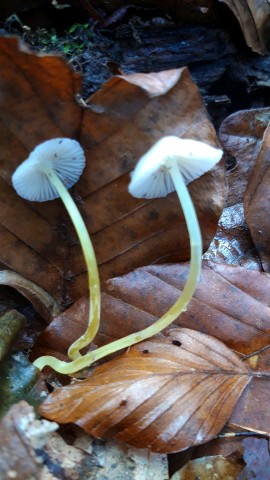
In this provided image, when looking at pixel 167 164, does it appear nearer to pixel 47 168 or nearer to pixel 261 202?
pixel 47 168

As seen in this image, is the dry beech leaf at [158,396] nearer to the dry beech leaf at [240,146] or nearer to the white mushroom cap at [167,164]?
the white mushroom cap at [167,164]

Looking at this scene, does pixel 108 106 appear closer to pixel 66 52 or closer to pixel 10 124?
pixel 10 124

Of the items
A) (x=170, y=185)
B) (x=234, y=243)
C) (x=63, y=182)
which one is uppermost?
(x=63, y=182)

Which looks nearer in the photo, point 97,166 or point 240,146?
point 97,166

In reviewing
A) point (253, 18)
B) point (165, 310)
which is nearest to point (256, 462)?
A: point (165, 310)

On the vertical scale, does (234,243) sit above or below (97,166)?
below

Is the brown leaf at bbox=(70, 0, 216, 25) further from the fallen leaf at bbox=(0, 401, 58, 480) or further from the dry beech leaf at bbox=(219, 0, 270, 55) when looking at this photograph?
the fallen leaf at bbox=(0, 401, 58, 480)

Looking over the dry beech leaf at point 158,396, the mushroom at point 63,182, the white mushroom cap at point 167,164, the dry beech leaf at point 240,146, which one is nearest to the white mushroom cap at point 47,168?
the mushroom at point 63,182
